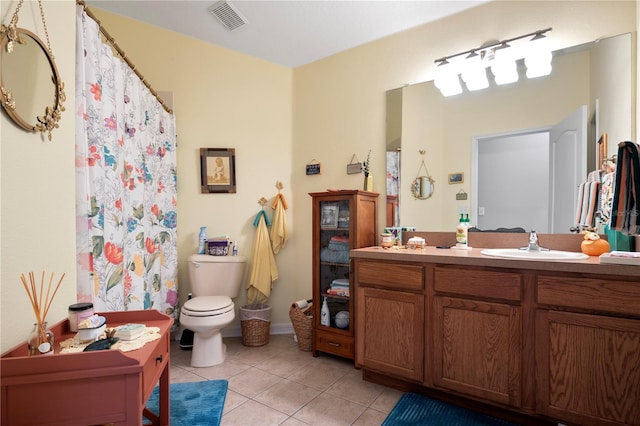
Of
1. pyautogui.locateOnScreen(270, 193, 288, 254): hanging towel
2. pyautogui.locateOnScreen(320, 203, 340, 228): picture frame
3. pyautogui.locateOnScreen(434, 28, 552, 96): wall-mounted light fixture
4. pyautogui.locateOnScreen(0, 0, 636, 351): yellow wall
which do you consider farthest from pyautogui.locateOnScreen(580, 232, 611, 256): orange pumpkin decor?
pyautogui.locateOnScreen(270, 193, 288, 254): hanging towel

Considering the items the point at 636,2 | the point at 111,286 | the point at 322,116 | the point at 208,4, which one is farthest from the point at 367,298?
the point at 208,4

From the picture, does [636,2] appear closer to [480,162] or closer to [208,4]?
[480,162]

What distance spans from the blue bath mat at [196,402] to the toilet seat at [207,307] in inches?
17.6

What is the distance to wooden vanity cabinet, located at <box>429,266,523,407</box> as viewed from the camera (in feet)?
5.13

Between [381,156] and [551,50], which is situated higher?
[551,50]

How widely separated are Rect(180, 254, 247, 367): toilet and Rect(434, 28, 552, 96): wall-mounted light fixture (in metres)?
2.22

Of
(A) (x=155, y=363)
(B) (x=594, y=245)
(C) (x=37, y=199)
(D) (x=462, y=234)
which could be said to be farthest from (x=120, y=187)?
(B) (x=594, y=245)

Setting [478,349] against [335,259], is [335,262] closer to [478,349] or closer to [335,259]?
[335,259]

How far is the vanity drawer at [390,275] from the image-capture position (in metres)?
1.85

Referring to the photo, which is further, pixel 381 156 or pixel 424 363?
pixel 381 156

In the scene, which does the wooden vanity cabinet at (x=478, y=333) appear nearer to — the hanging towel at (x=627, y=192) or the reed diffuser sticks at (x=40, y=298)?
the hanging towel at (x=627, y=192)

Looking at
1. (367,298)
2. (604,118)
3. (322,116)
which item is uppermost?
(322,116)

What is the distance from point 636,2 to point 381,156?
168cm

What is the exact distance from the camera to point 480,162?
86.6 inches
